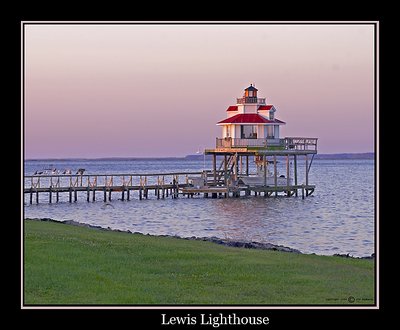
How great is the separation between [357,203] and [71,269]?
5087 centimetres

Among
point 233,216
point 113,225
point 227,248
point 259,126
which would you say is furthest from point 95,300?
point 259,126

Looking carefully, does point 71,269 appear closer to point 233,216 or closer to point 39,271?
point 39,271

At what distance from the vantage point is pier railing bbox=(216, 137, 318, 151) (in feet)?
216

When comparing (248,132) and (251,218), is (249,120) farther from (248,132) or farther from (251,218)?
(251,218)

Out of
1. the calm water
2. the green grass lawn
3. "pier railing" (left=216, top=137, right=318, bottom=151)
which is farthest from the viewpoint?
"pier railing" (left=216, top=137, right=318, bottom=151)

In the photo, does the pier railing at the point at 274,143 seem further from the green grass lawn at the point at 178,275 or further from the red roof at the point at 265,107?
the green grass lawn at the point at 178,275

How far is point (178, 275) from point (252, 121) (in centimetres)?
4896

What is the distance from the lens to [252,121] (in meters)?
→ 66.2

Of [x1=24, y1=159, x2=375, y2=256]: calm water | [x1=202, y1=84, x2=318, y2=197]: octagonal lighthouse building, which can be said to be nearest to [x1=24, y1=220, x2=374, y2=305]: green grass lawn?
[x1=24, y1=159, x2=375, y2=256]: calm water

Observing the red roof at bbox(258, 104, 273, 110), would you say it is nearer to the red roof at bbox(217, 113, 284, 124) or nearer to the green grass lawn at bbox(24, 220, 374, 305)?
the red roof at bbox(217, 113, 284, 124)

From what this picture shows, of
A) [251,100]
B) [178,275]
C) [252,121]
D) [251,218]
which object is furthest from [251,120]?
[178,275]

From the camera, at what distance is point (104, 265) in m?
18.8

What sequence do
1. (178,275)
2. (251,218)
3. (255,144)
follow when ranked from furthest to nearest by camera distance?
(255,144)
(251,218)
(178,275)

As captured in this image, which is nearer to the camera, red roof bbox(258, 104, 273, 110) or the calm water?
the calm water
